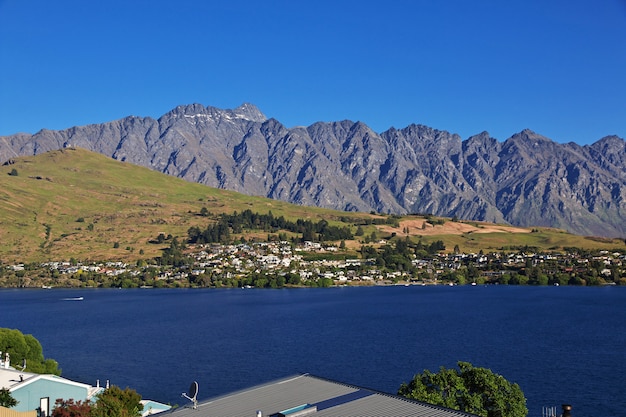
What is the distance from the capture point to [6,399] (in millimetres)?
33688

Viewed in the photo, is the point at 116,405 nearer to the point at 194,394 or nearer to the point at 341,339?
the point at 194,394

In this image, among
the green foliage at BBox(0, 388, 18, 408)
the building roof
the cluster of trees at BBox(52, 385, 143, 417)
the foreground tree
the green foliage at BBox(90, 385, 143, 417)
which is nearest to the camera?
the building roof

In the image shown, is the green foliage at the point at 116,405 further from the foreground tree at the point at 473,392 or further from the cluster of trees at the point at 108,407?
the foreground tree at the point at 473,392

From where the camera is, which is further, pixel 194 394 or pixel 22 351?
pixel 22 351

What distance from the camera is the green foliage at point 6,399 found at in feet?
110

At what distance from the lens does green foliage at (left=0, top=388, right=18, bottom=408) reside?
110ft

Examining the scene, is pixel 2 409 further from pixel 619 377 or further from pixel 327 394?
pixel 619 377

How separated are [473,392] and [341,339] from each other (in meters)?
54.7

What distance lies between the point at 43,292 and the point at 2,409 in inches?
6838

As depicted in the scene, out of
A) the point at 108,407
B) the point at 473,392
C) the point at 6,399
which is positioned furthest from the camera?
the point at 473,392

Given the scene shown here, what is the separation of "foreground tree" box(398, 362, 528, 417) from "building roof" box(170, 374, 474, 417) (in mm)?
10343

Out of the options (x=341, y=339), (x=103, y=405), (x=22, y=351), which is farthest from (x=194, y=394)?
(x=341, y=339)

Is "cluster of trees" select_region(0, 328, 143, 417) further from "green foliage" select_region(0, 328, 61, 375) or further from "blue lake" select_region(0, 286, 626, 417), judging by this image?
"blue lake" select_region(0, 286, 626, 417)

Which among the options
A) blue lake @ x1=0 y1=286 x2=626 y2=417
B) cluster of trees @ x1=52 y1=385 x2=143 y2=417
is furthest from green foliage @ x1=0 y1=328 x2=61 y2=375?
cluster of trees @ x1=52 y1=385 x2=143 y2=417
